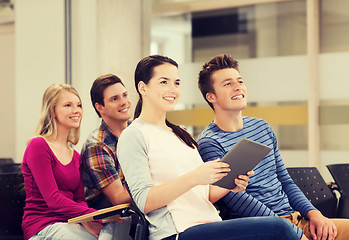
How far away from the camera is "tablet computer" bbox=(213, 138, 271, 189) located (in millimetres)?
2127

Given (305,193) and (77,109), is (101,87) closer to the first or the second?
(77,109)

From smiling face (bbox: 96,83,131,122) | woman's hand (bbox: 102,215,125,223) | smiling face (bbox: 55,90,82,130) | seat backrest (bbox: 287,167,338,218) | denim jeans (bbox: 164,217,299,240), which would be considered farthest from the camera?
seat backrest (bbox: 287,167,338,218)

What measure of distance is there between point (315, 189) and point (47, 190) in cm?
177

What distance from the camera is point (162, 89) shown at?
93.2 inches

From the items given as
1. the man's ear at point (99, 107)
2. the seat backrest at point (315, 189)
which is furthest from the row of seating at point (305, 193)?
the man's ear at point (99, 107)

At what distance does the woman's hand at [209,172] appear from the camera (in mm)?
2123

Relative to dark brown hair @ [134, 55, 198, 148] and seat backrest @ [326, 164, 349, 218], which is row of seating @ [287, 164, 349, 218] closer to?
seat backrest @ [326, 164, 349, 218]

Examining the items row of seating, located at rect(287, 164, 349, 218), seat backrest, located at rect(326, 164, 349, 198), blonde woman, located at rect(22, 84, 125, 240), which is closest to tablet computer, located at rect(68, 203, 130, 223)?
blonde woman, located at rect(22, 84, 125, 240)

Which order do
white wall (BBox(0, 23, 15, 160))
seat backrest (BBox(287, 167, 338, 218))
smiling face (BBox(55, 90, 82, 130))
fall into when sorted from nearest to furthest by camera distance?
smiling face (BBox(55, 90, 82, 130)) < seat backrest (BBox(287, 167, 338, 218)) < white wall (BBox(0, 23, 15, 160))

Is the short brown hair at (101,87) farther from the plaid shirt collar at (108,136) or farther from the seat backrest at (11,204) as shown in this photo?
the seat backrest at (11,204)

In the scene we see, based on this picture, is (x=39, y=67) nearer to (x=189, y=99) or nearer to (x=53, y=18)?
(x=53, y=18)

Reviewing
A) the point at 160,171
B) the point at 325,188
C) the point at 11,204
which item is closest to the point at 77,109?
the point at 11,204

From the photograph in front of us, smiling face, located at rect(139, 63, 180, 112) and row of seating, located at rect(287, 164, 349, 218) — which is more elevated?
smiling face, located at rect(139, 63, 180, 112)

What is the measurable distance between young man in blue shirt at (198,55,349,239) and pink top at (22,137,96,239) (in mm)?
736
